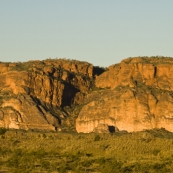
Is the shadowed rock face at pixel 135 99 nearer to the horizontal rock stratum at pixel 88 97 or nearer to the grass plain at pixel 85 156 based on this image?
the horizontal rock stratum at pixel 88 97

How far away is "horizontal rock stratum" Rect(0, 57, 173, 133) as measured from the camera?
418 feet

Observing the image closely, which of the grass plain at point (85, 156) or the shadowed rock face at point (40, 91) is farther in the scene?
the shadowed rock face at point (40, 91)

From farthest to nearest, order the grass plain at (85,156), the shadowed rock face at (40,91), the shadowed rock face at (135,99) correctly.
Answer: the shadowed rock face at (40,91)
the shadowed rock face at (135,99)
the grass plain at (85,156)

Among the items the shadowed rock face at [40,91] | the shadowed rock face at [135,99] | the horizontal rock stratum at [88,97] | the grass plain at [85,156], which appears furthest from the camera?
the shadowed rock face at [40,91]

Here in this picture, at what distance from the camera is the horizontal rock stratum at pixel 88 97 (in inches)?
5020

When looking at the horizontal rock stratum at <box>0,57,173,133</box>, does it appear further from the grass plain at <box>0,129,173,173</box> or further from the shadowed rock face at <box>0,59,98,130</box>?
the grass plain at <box>0,129,173,173</box>

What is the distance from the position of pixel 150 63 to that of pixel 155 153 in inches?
2570

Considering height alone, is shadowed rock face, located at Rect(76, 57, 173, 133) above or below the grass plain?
above

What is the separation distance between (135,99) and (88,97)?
16.6m

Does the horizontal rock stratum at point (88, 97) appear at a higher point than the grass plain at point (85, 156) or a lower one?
higher

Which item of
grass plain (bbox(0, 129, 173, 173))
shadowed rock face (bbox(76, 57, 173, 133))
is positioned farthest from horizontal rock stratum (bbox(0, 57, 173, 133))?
grass plain (bbox(0, 129, 173, 173))

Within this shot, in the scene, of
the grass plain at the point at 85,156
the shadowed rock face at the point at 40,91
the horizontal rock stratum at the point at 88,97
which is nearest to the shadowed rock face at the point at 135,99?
the horizontal rock stratum at the point at 88,97

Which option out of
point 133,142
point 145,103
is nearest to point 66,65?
point 145,103

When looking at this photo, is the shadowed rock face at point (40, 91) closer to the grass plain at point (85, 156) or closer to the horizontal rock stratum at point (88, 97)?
the horizontal rock stratum at point (88, 97)
